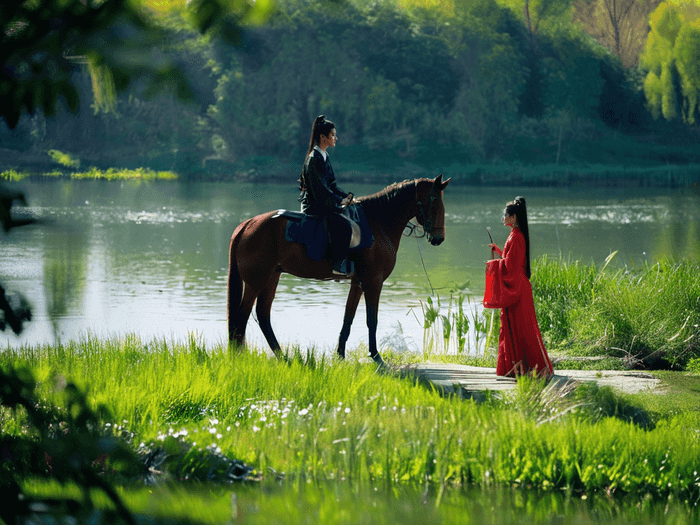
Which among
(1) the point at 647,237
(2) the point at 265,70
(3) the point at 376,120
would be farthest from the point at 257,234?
(2) the point at 265,70

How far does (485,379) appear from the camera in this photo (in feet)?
23.0

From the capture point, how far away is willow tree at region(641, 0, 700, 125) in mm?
52469

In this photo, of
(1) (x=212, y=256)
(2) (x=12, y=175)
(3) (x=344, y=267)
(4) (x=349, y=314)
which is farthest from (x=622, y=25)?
(3) (x=344, y=267)

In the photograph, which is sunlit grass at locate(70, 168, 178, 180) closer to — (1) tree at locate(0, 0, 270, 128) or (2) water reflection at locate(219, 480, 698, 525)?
(2) water reflection at locate(219, 480, 698, 525)

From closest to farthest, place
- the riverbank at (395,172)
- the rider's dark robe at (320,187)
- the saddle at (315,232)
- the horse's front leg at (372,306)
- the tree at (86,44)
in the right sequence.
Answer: the tree at (86,44)
the rider's dark robe at (320,187)
the saddle at (315,232)
the horse's front leg at (372,306)
the riverbank at (395,172)

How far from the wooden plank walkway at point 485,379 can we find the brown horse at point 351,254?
2.20 ft

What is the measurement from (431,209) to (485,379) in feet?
5.64

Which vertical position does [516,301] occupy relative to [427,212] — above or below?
below

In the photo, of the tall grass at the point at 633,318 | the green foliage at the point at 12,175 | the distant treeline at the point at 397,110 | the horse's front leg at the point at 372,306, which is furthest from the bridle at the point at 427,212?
the distant treeline at the point at 397,110

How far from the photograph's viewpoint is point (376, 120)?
193 feet

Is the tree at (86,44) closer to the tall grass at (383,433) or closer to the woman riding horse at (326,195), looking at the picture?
the tall grass at (383,433)

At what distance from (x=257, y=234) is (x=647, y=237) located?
63.4 ft

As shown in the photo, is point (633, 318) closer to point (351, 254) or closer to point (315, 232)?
point (351, 254)

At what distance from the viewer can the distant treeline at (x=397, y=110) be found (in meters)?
58.9
